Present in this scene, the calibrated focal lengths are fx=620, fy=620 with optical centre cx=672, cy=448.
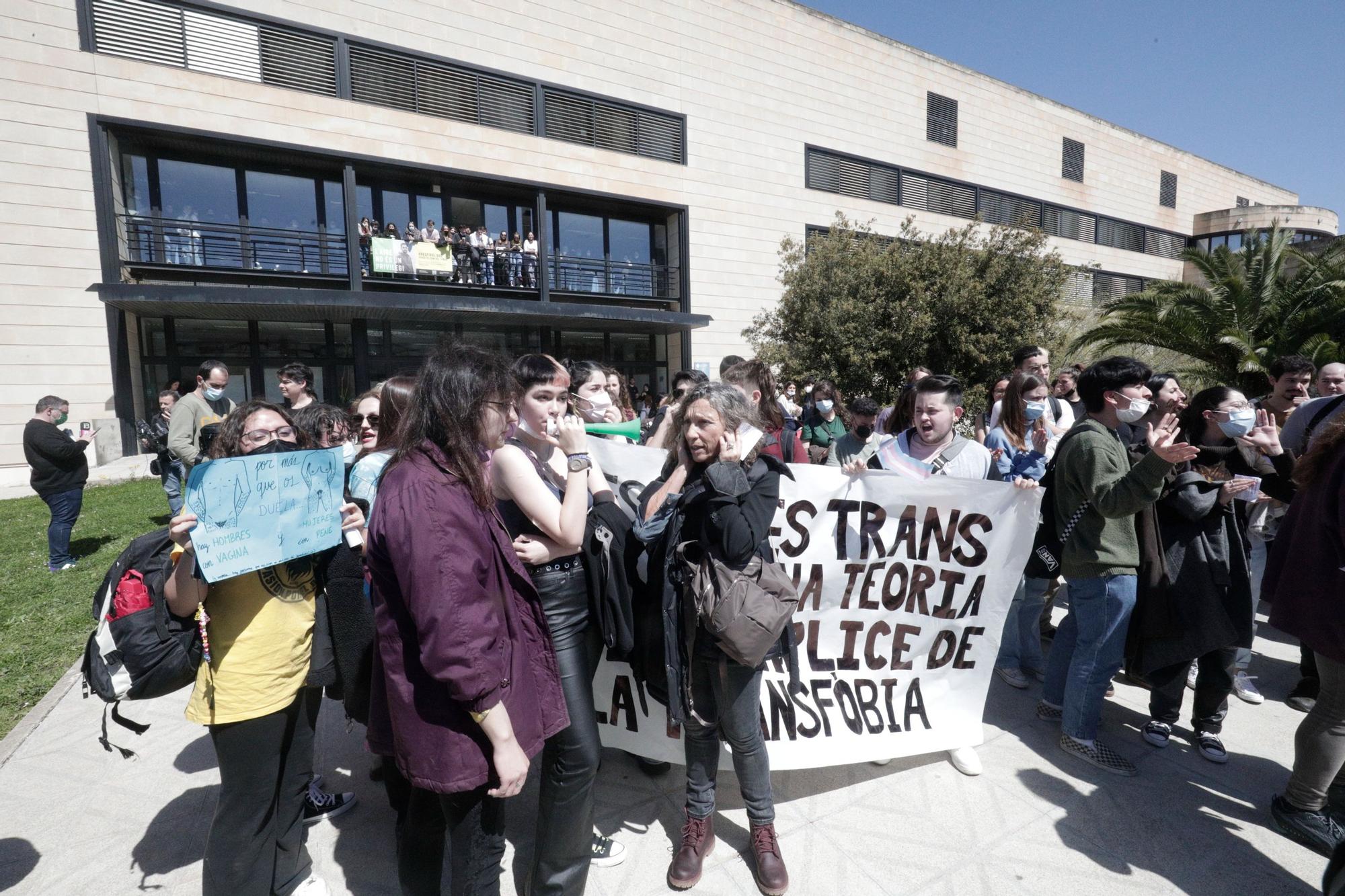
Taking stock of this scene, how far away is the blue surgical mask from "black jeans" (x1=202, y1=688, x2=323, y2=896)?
167 inches

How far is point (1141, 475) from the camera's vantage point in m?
2.68

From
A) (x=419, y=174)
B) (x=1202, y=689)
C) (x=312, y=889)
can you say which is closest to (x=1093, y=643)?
(x=1202, y=689)

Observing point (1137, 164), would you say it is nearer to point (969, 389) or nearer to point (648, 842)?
point (969, 389)

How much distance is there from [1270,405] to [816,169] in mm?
19174

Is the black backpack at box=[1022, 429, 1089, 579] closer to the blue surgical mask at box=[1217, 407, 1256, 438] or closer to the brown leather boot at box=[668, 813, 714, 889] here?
the blue surgical mask at box=[1217, 407, 1256, 438]

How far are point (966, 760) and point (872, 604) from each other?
3.01ft

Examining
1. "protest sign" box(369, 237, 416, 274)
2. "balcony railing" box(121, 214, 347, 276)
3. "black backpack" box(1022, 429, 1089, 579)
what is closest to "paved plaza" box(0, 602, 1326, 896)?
"black backpack" box(1022, 429, 1089, 579)

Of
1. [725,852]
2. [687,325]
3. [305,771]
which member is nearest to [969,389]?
[687,325]

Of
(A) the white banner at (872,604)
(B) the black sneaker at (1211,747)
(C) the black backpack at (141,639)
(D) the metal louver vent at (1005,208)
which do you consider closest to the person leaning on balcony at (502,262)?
(A) the white banner at (872,604)

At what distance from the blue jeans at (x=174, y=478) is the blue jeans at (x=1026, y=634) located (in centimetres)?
827

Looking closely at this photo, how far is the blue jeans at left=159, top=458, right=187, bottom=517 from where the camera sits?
7316 mm

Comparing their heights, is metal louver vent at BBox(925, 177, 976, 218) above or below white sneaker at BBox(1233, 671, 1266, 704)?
above

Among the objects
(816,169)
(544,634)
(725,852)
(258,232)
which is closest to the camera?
(544,634)

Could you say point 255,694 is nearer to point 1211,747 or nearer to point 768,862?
point 768,862
